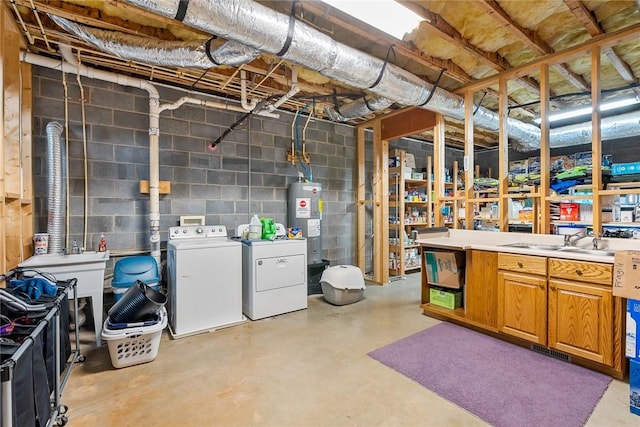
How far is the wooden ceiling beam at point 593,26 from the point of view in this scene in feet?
7.59

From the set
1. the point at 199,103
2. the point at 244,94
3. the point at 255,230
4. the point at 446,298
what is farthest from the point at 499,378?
the point at 199,103

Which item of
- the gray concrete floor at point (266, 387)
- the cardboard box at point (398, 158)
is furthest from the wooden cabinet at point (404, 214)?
the gray concrete floor at point (266, 387)

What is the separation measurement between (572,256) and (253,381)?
99.3 inches

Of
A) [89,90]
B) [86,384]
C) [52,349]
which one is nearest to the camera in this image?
[52,349]

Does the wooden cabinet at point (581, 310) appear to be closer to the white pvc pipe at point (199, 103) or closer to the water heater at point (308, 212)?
the water heater at point (308, 212)

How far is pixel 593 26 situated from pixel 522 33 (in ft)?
1.74

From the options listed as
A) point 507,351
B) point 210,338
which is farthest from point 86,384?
point 507,351

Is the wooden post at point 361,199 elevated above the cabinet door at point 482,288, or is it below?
above

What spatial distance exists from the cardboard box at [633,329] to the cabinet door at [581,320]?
0.10 metres

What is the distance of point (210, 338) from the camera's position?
9.52ft

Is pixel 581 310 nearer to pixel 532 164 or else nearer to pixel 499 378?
pixel 499 378

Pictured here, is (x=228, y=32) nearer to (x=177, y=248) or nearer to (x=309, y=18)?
(x=309, y=18)

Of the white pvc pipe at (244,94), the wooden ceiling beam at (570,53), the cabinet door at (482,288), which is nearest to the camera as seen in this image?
the wooden ceiling beam at (570,53)

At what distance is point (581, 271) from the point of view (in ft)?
7.48
